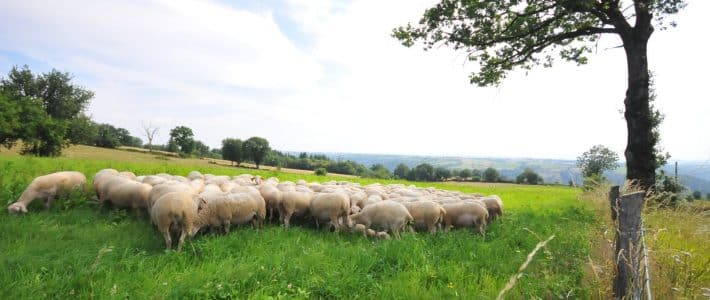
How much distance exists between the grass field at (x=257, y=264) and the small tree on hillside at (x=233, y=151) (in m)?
69.9

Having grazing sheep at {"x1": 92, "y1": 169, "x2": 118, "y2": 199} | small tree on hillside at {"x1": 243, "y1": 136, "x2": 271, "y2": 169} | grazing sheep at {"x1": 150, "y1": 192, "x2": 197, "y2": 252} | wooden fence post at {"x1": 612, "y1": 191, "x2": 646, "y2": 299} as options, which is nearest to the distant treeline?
small tree on hillside at {"x1": 243, "y1": 136, "x2": 271, "y2": 169}

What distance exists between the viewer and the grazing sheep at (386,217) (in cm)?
754

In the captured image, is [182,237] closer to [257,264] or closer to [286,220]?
[257,264]

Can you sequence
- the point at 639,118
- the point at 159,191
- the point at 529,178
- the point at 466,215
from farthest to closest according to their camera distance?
the point at 529,178 → the point at 639,118 → the point at 466,215 → the point at 159,191

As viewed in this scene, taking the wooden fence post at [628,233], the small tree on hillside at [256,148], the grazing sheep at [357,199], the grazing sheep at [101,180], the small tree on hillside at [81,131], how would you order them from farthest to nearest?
1. the small tree on hillside at [256,148]
2. the small tree on hillside at [81,131]
3. the grazing sheep at [357,199]
4. the grazing sheep at [101,180]
5. the wooden fence post at [628,233]

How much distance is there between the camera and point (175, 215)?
231 inches

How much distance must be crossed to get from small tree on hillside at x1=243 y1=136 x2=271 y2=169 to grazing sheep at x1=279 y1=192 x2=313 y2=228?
226ft

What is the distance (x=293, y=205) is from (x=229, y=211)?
5.31 ft

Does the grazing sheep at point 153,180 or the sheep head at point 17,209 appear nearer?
the sheep head at point 17,209

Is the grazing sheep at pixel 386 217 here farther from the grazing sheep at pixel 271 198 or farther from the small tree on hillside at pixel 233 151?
the small tree on hillside at pixel 233 151

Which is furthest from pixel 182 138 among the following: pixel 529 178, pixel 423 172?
pixel 529 178

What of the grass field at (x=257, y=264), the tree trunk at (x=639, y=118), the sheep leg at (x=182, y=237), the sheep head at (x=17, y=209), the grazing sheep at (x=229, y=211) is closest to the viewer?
the grass field at (x=257, y=264)

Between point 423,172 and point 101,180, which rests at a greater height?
point 101,180

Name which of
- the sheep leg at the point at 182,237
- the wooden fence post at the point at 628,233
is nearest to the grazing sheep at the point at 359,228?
the sheep leg at the point at 182,237
